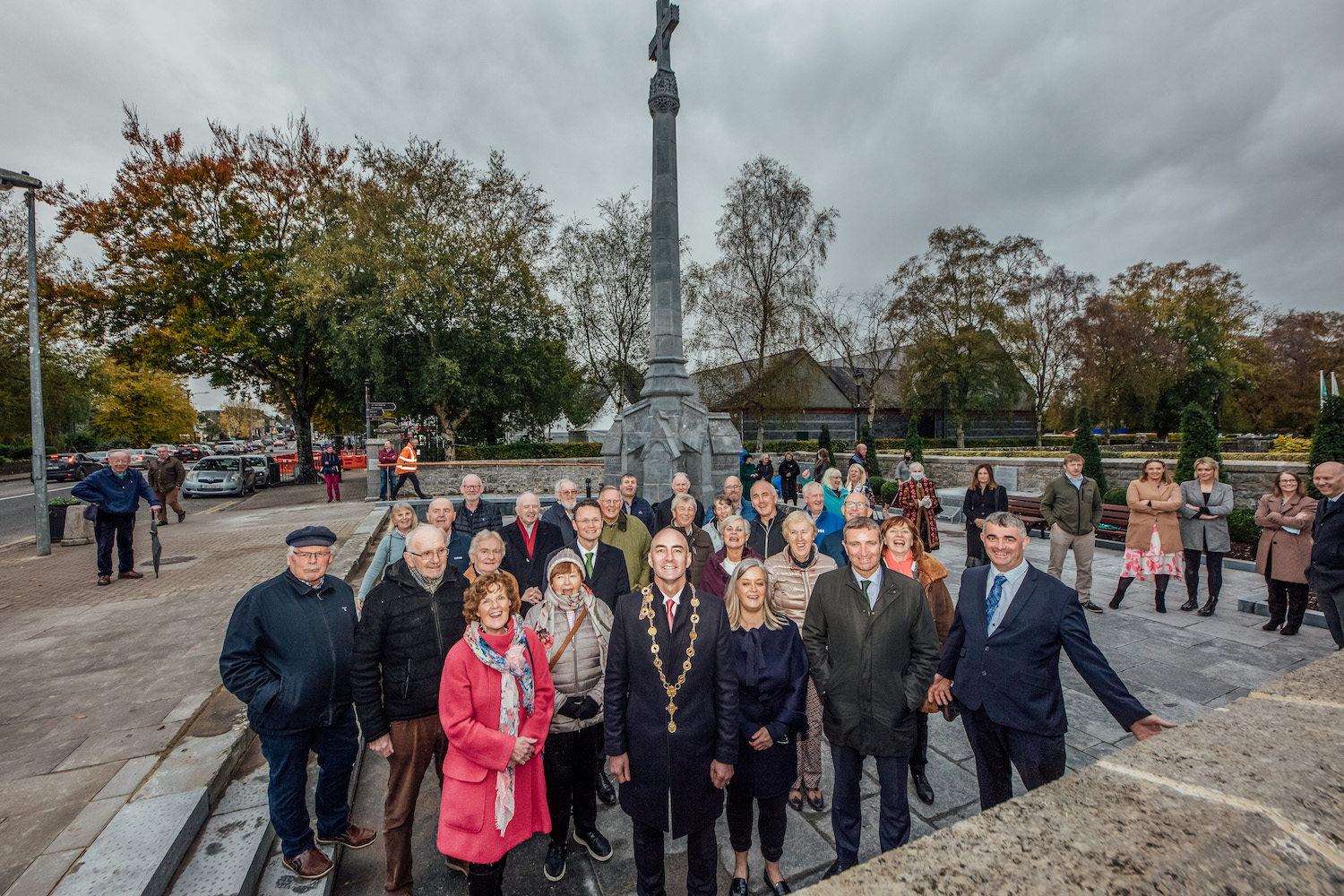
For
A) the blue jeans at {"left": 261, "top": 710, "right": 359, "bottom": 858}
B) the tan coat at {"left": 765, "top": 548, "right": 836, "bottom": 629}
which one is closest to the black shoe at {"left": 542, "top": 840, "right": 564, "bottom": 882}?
the blue jeans at {"left": 261, "top": 710, "right": 359, "bottom": 858}

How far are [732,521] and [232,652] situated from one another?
2.71 m

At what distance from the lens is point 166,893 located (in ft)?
8.50

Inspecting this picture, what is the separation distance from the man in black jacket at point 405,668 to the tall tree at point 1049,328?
3554 cm

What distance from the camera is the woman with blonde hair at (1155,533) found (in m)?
6.46

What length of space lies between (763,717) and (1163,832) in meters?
1.94

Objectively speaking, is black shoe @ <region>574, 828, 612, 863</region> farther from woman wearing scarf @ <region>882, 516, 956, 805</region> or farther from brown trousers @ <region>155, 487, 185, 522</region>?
brown trousers @ <region>155, 487, 185, 522</region>

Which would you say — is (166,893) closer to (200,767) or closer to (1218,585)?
(200,767)

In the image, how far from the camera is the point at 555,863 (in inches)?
113

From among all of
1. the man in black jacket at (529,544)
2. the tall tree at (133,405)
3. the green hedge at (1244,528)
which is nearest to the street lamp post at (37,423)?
the man in black jacket at (529,544)

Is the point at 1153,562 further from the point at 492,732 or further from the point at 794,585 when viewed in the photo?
the point at 492,732

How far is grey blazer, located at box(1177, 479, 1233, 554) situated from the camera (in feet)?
21.0

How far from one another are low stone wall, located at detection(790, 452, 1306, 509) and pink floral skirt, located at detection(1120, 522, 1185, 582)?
1.81 metres

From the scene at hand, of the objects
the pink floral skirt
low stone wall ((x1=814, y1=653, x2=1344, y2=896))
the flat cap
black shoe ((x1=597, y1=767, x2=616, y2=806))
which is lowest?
black shoe ((x1=597, y1=767, x2=616, y2=806))

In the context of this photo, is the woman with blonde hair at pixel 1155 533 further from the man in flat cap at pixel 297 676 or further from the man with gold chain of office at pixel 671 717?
the man in flat cap at pixel 297 676
